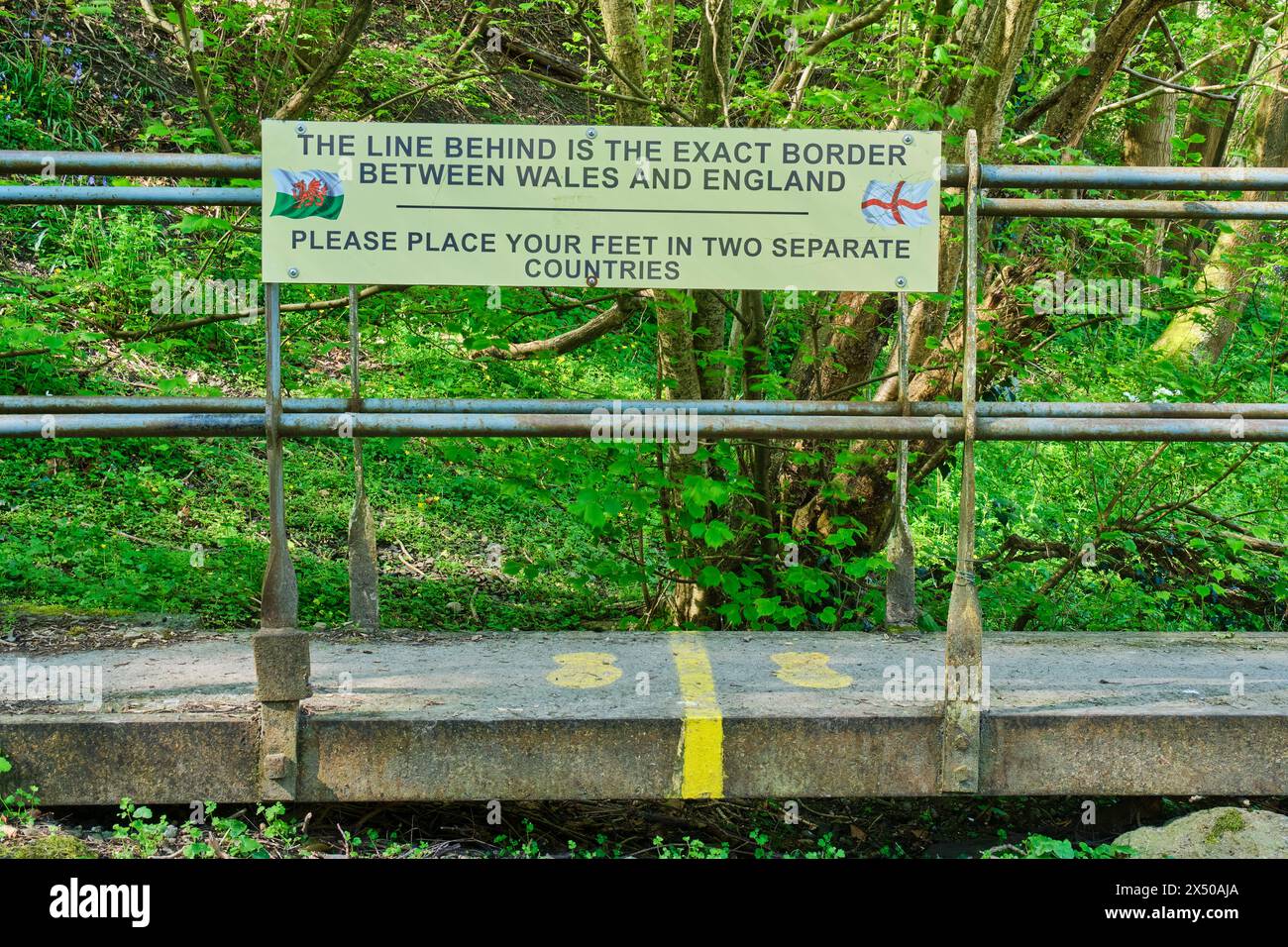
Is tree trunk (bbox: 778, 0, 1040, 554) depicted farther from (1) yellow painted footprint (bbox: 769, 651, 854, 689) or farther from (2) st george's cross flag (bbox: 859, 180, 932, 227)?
(2) st george's cross flag (bbox: 859, 180, 932, 227)

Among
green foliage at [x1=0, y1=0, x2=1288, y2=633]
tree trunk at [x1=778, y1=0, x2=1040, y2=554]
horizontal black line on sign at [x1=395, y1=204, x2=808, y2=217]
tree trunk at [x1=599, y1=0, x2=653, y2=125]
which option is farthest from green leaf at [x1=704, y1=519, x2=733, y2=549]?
tree trunk at [x1=599, y1=0, x2=653, y2=125]

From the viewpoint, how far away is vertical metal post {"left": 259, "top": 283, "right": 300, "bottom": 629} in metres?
3.27

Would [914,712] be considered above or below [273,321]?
below

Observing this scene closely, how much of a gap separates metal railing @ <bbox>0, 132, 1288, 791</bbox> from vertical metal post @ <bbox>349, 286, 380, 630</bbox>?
0.04 metres

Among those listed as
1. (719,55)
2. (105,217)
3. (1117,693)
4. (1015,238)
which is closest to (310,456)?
(105,217)

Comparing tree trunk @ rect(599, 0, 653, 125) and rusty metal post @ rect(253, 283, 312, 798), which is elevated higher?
tree trunk @ rect(599, 0, 653, 125)

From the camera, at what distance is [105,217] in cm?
866

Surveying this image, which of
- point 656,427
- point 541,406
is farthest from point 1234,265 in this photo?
point 541,406

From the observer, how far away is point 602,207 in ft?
11.3

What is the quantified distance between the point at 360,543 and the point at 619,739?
43.4 inches

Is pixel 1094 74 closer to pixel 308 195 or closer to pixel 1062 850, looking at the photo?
pixel 1062 850

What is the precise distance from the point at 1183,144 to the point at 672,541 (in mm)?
3180

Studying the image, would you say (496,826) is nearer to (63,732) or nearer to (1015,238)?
(63,732)

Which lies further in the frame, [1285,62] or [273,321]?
[1285,62]
